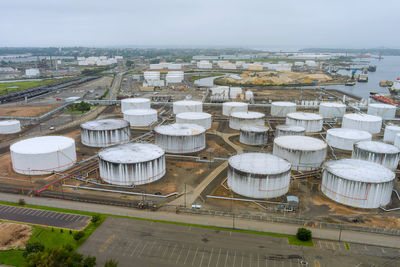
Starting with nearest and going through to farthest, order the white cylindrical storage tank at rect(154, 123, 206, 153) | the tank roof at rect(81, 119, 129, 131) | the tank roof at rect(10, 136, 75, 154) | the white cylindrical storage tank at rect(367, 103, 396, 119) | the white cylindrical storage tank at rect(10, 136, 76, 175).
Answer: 1. the white cylindrical storage tank at rect(10, 136, 76, 175)
2. the tank roof at rect(10, 136, 75, 154)
3. the white cylindrical storage tank at rect(154, 123, 206, 153)
4. the tank roof at rect(81, 119, 129, 131)
5. the white cylindrical storage tank at rect(367, 103, 396, 119)

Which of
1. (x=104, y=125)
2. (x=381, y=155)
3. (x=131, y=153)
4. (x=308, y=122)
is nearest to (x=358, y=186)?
(x=381, y=155)

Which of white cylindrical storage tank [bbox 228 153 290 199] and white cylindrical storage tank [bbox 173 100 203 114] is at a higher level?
white cylindrical storage tank [bbox 173 100 203 114]

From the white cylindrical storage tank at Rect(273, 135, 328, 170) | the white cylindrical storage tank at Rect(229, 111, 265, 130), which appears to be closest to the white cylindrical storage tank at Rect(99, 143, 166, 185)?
the white cylindrical storage tank at Rect(273, 135, 328, 170)

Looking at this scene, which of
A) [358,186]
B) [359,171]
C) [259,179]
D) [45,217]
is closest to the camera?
[45,217]

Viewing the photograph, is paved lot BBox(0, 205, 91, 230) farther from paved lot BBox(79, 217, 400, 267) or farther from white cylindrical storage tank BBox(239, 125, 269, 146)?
white cylindrical storage tank BBox(239, 125, 269, 146)

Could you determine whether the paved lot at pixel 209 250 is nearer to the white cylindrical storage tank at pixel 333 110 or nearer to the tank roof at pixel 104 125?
the tank roof at pixel 104 125

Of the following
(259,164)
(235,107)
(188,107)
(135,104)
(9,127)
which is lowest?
(9,127)

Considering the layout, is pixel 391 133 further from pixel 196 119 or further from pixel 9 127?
pixel 9 127
